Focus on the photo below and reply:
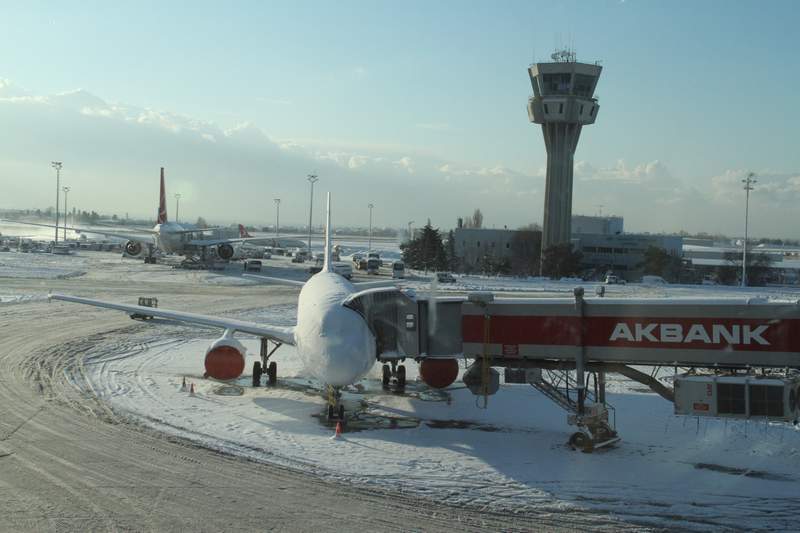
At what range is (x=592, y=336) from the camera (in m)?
21.3

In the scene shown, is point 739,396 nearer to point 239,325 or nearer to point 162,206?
point 239,325

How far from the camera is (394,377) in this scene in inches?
1206

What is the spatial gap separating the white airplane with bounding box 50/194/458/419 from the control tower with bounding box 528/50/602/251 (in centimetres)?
9105

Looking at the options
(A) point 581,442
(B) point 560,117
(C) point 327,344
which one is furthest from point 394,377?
(B) point 560,117

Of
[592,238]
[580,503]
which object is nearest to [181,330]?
[580,503]

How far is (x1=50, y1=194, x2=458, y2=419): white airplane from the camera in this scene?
2178cm

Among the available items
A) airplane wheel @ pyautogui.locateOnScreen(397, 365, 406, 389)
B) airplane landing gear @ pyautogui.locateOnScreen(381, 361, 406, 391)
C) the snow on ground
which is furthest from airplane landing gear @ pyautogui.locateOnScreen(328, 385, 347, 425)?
airplane wheel @ pyautogui.locateOnScreen(397, 365, 406, 389)

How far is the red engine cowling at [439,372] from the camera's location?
28.4 meters

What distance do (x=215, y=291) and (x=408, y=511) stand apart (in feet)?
174

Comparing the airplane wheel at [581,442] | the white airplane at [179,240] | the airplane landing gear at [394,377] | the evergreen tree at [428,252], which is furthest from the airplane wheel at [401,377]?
the evergreen tree at [428,252]

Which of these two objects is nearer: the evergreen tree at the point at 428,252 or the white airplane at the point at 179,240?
the white airplane at the point at 179,240

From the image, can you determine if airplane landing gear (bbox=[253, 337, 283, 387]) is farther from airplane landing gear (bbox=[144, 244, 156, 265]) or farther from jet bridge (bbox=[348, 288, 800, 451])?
airplane landing gear (bbox=[144, 244, 156, 265])

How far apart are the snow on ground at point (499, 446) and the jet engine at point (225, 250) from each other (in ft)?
210

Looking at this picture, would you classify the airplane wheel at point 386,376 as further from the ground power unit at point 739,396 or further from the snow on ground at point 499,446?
the ground power unit at point 739,396
